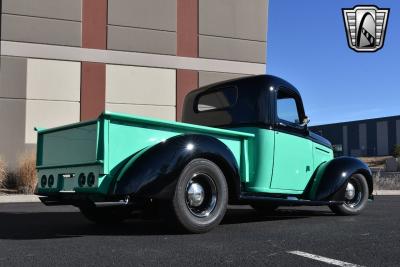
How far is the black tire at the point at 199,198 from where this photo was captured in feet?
18.2

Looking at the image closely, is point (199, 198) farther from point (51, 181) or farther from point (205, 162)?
point (51, 181)

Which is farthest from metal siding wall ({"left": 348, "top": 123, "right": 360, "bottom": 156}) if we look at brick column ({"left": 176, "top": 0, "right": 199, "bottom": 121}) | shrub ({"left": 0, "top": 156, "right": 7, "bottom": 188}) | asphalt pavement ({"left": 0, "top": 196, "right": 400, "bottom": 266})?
asphalt pavement ({"left": 0, "top": 196, "right": 400, "bottom": 266})

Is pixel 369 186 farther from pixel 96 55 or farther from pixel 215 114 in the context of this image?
pixel 96 55

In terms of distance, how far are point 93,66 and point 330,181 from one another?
1409 cm

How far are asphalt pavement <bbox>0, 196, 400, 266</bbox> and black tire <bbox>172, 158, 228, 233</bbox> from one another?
0.53 feet

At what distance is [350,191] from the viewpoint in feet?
27.1

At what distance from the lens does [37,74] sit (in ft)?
62.4

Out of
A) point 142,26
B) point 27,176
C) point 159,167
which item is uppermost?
point 142,26

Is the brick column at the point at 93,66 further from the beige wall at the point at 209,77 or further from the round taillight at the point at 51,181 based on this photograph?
the round taillight at the point at 51,181

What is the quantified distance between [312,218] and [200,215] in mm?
2704

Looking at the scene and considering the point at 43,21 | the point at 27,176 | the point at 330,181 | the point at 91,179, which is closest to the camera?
the point at 91,179

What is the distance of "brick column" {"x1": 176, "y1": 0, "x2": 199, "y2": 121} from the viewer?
2125cm

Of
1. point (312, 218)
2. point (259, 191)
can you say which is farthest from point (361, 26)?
point (259, 191)

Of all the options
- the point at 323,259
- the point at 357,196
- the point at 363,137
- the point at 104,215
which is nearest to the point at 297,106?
the point at 357,196
